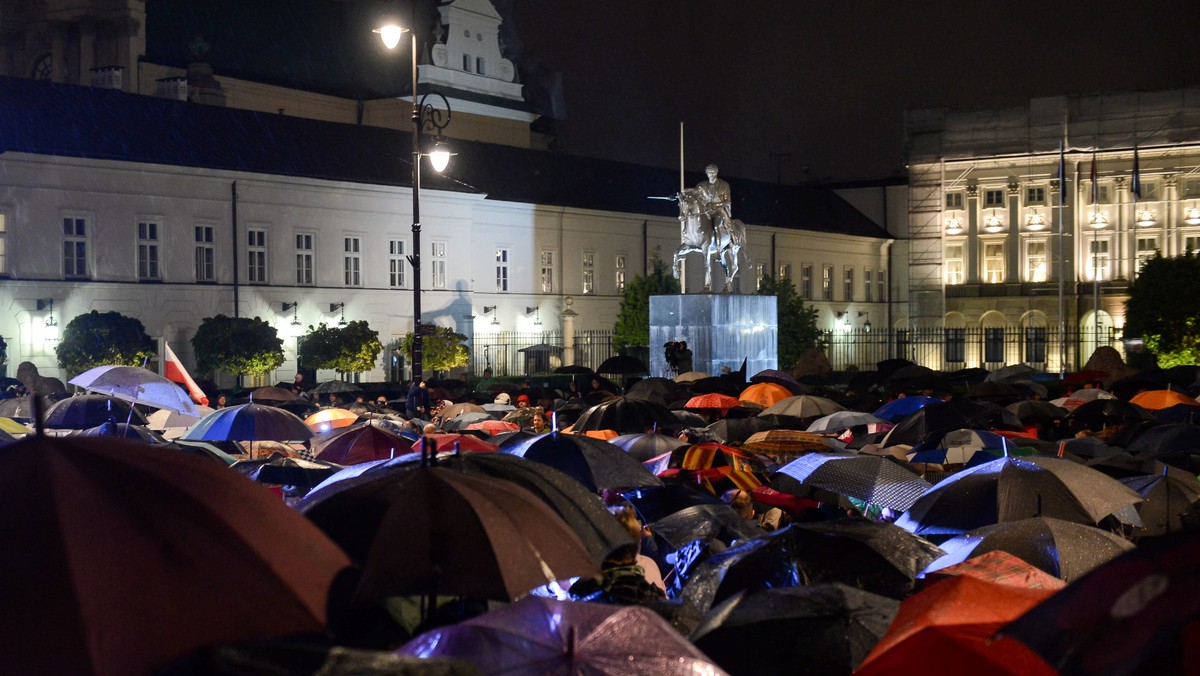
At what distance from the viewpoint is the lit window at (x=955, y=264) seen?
69.3 metres

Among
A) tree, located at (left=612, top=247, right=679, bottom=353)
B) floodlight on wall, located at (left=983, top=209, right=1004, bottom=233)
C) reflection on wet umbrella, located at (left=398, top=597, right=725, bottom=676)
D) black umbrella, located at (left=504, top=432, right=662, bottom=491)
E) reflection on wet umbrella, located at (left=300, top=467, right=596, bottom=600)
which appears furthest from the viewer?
floodlight on wall, located at (left=983, top=209, right=1004, bottom=233)

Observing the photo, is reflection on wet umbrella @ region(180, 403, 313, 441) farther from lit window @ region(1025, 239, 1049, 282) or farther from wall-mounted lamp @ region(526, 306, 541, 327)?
lit window @ region(1025, 239, 1049, 282)

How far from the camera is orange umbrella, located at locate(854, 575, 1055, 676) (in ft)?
17.3

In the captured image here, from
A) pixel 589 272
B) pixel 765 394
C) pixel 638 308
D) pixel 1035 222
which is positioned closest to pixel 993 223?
pixel 1035 222

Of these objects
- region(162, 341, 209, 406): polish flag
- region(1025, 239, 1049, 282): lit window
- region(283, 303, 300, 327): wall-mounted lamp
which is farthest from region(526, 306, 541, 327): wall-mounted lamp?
region(162, 341, 209, 406): polish flag

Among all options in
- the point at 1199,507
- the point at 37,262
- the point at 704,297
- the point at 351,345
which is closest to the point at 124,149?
the point at 37,262

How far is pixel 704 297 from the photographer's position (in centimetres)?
3181

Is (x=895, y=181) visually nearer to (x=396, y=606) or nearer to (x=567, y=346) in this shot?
(x=567, y=346)

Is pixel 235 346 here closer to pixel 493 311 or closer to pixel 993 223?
pixel 493 311

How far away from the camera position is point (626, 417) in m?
15.6

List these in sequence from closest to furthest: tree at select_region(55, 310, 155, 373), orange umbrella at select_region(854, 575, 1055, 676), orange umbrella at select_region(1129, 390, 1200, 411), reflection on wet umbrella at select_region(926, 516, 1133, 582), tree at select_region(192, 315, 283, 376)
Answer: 1. orange umbrella at select_region(854, 575, 1055, 676)
2. reflection on wet umbrella at select_region(926, 516, 1133, 582)
3. orange umbrella at select_region(1129, 390, 1200, 411)
4. tree at select_region(55, 310, 155, 373)
5. tree at select_region(192, 315, 283, 376)

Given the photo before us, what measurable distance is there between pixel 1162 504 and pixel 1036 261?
59.8m

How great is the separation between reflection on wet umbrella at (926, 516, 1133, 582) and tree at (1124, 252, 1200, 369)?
42829 mm

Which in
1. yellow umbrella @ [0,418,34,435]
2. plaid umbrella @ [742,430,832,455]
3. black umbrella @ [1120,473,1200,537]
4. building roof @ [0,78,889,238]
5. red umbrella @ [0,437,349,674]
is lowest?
black umbrella @ [1120,473,1200,537]
